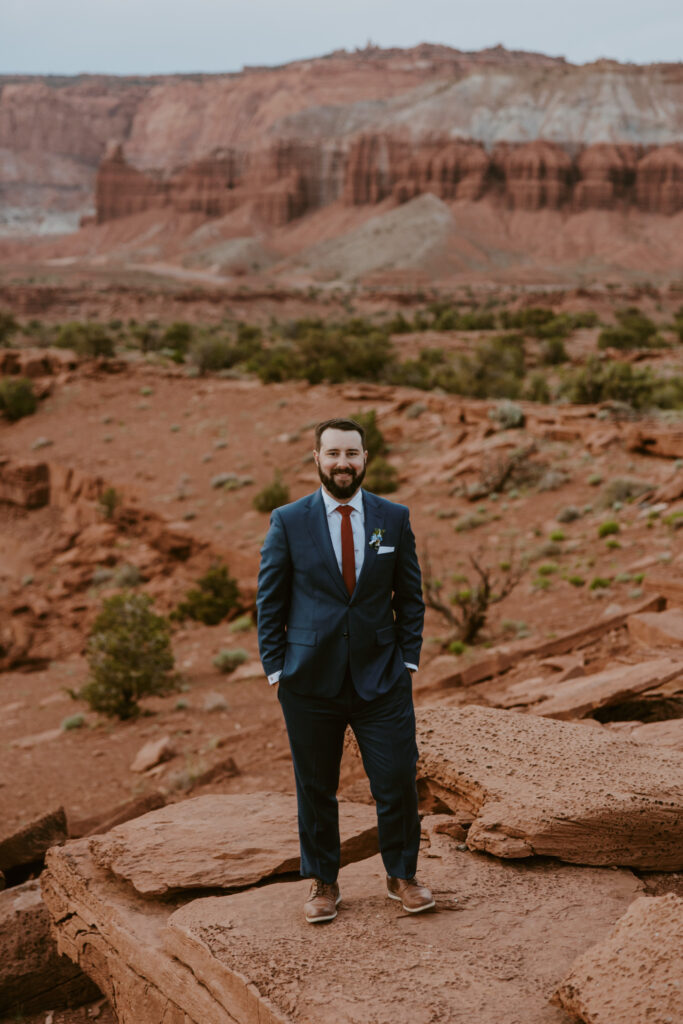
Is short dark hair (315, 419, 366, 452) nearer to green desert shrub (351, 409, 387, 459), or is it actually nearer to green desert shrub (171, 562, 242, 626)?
green desert shrub (171, 562, 242, 626)

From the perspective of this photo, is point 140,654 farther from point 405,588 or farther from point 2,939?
point 405,588

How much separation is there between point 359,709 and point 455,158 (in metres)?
114

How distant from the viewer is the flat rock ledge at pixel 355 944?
319 centimetres

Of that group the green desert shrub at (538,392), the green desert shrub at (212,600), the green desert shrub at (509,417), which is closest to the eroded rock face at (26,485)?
the green desert shrub at (212,600)

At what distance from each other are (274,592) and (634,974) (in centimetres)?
192

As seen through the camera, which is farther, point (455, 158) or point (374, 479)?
point (455, 158)

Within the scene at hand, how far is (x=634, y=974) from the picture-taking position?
304 cm

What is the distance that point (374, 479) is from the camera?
1800cm

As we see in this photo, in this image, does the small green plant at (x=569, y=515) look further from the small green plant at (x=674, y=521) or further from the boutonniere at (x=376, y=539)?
the boutonniere at (x=376, y=539)

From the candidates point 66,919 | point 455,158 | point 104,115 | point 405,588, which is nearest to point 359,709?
point 405,588

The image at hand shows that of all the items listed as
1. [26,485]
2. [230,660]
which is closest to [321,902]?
[230,660]

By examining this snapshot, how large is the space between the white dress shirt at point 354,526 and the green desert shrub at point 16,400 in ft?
84.6

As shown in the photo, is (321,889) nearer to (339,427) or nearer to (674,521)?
(339,427)

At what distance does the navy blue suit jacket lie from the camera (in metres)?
3.72
